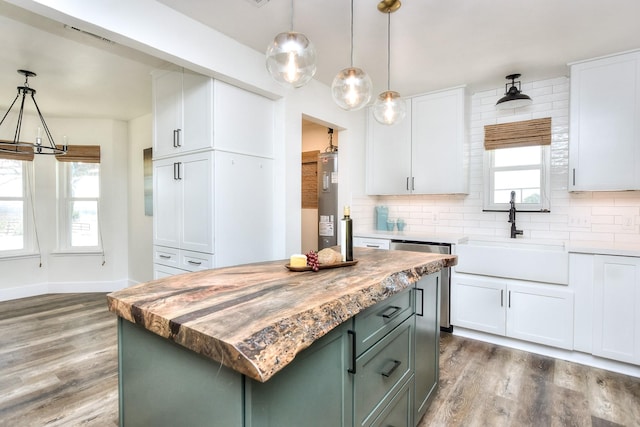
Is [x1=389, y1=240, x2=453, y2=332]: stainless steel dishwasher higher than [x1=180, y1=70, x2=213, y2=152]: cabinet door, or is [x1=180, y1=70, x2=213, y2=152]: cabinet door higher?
[x1=180, y1=70, x2=213, y2=152]: cabinet door

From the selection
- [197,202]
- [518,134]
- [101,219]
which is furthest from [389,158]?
[101,219]

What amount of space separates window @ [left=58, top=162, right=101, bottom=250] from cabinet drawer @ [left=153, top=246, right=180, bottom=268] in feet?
8.57

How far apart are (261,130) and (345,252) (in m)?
1.68

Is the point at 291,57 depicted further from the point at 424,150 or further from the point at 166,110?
the point at 424,150

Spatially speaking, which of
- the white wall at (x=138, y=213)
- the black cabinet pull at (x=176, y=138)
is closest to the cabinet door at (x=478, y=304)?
the black cabinet pull at (x=176, y=138)

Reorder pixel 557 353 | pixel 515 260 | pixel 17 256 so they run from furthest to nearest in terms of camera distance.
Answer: pixel 17 256
pixel 515 260
pixel 557 353

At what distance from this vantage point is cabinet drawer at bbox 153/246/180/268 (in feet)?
9.38

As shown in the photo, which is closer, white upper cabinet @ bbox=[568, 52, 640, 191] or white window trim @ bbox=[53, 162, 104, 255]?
white upper cabinet @ bbox=[568, 52, 640, 191]

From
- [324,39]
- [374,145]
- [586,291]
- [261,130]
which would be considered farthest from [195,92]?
[586,291]

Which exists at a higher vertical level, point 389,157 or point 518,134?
point 518,134

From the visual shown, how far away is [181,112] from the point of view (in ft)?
9.10

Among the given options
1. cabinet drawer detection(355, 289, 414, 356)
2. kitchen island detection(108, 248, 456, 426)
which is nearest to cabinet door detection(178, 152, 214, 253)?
kitchen island detection(108, 248, 456, 426)

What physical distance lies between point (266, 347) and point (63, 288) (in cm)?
559

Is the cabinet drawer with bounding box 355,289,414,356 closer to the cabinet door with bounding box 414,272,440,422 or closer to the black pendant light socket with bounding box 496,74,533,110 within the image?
the cabinet door with bounding box 414,272,440,422
